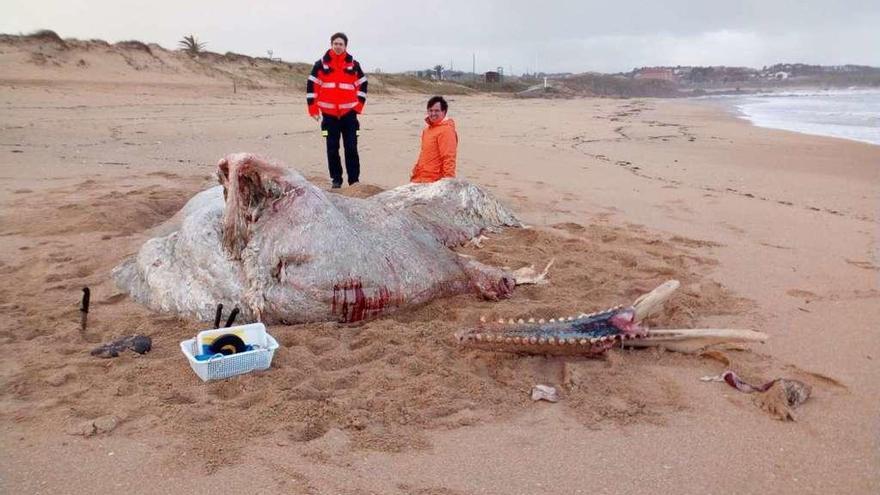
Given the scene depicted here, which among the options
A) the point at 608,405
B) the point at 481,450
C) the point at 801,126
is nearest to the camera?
the point at 481,450

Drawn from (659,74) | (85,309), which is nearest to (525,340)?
(85,309)

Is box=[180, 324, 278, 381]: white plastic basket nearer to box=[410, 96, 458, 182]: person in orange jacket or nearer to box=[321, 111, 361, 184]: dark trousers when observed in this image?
box=[410, 96, 458, 182]: person in orange jacket

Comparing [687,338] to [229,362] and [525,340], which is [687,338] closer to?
[525,340]

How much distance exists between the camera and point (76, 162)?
9320 mm

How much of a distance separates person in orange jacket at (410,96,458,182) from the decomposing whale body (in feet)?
7.72

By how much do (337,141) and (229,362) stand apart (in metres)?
5.29

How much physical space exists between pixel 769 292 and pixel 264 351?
11.8ft

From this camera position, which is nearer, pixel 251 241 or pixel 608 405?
pixel 608 405

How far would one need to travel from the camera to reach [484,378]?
3359 mm

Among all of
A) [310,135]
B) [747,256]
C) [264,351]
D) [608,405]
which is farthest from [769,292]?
[310,135]

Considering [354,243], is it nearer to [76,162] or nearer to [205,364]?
[205,364]

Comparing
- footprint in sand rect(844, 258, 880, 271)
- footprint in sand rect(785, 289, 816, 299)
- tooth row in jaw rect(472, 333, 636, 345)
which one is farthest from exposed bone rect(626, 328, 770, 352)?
footprint in sand rect(844, 258, 880, 271)

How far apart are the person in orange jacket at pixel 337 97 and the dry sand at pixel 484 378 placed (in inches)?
47.5

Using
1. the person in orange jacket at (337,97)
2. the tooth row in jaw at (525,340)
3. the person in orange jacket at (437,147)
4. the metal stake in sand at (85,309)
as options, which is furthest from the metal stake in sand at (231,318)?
the person in orange jacket at (337,97)
